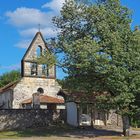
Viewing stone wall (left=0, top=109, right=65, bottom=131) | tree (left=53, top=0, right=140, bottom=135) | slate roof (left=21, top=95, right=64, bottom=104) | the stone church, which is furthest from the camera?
the stone church

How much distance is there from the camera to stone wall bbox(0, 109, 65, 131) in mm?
51062

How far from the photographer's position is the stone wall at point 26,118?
5106cm

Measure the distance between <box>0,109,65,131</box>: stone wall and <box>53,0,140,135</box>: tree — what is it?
447 inches

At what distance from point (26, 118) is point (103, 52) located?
15771 millimetres

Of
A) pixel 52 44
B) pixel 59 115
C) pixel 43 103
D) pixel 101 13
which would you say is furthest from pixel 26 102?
pixel 101 13

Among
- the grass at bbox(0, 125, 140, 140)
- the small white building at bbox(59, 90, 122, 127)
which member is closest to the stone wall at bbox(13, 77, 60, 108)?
the small white building at bbox(59, 90, 122, 127)

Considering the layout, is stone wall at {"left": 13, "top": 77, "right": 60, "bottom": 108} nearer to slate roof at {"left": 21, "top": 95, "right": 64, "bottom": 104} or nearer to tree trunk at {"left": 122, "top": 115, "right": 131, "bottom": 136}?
slate roof at {"left": 21, "top": 95, "right": 64, "bottom": 104}

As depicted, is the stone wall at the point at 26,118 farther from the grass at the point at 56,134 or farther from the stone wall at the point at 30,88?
the stone wall at the point at 30,88

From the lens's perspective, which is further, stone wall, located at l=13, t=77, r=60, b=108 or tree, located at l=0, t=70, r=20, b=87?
tree, located at l=0, t=70, r=20, b=87

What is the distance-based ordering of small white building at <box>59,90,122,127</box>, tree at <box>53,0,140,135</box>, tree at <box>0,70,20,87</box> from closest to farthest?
tree at <box>53,0,140,135</box> → small white building at <box>59,90,122,127</box> → tree at <box>0,70,20,87</box>

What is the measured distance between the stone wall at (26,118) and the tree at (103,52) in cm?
1136

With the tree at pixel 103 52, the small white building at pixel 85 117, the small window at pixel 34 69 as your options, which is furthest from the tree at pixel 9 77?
the tree at pixel 103 52

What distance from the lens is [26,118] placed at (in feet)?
172

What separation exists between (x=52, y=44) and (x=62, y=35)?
4.84ft
